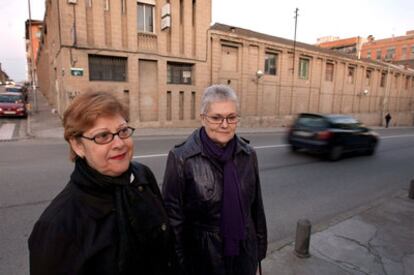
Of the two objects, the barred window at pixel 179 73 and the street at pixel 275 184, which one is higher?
the barred window at pixel 179 73

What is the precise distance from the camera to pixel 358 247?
3.60m

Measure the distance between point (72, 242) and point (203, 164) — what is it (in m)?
1.06

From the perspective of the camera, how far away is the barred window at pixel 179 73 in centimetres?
1831

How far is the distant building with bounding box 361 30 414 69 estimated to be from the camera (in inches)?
2232

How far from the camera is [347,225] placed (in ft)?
13.7

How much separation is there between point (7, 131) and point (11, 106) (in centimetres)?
530

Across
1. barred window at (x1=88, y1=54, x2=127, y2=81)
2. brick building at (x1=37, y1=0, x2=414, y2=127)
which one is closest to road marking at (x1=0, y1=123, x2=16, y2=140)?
brick building at (x1=37, y1=0, x2=414, y2=127)

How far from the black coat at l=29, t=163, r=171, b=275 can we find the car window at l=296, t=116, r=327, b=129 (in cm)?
928

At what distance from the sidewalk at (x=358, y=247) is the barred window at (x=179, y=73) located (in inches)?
607

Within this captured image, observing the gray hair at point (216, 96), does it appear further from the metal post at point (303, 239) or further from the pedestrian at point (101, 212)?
the metal post at point (303, 239)

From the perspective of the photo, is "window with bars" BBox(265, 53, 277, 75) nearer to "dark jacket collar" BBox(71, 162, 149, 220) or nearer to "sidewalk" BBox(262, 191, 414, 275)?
"sidewalk" BBox(262, 191, 414, 275)

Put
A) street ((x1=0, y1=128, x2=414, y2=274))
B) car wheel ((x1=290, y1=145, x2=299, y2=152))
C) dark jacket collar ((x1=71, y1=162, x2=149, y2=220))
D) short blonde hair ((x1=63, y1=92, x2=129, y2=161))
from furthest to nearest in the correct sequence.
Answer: car wheel ((x1=290, y1=145, x2=299, y2=152)) → street ((x1=0, y1=128, x2=414, y2=274)) → short blonde hair ((x1=63, y1=92, x2=129, y2=161)) → dark jacket collar ((x1=71, y1=162, x2=149, y2=220))

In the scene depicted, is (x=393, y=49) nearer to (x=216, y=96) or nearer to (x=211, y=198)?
(x=216, y=96)

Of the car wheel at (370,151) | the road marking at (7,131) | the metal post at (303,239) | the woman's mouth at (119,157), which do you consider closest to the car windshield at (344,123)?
the car wheel at (370,151)
